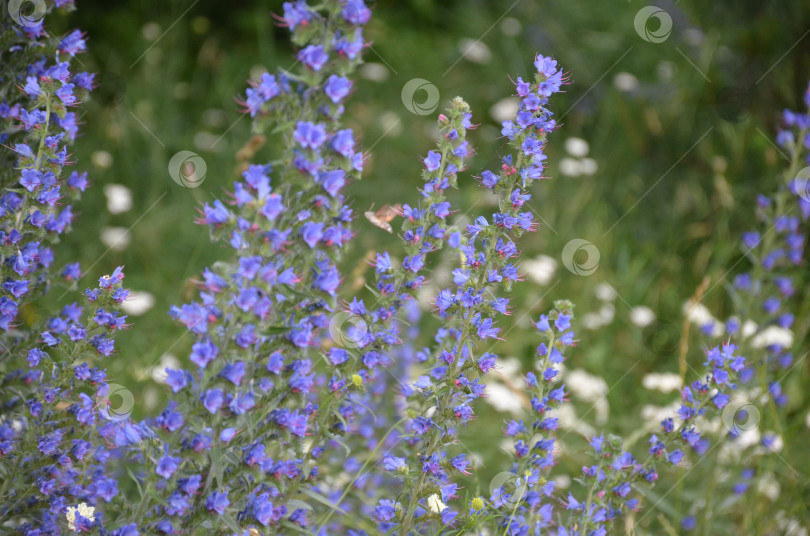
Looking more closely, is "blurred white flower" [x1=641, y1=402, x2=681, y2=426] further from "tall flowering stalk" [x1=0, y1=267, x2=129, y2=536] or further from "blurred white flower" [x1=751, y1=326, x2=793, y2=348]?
"tall flowering stalk" [x1=0, y1=267, x2=129, y2=536]

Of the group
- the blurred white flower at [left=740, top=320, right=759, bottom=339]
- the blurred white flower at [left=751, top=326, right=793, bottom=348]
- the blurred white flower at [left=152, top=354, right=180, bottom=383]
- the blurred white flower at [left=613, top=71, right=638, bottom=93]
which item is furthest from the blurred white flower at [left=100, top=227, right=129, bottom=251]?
the blurred white flower at [left=613, top=71, right=638, bottom=93]

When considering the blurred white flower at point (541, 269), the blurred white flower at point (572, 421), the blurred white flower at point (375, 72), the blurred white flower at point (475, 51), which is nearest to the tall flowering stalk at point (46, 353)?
the blurred white flower at point (572, 421)

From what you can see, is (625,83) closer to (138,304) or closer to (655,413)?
(655,413)

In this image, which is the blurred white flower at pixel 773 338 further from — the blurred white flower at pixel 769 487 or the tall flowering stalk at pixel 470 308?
the tall flowering stalk at pixel 470 308

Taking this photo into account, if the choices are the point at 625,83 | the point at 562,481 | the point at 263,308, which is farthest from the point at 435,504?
the point at 625,83

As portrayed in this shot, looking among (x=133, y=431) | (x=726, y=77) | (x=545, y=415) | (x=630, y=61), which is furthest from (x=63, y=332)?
(x=630, y=61)

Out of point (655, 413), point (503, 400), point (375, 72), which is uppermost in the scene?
point (375, 72)
